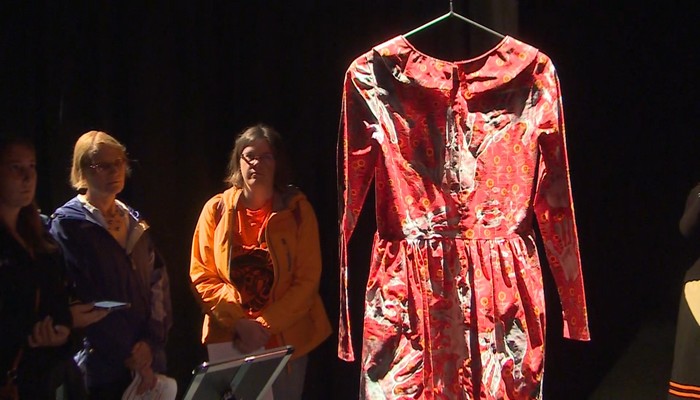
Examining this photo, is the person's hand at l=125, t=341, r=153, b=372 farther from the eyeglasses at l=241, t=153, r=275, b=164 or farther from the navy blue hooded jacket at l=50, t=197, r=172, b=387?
the eyeglasses at l=241, t=153, r=275, b=164

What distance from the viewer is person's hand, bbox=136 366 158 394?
9.28ft

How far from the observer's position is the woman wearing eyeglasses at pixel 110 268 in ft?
9.03

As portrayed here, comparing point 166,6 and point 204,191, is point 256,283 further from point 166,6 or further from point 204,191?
point 166,6

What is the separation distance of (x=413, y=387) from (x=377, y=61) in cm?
94

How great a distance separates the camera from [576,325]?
277 centimetres

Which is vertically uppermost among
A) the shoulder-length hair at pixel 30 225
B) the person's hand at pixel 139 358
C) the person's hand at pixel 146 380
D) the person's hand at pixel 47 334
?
the shoulder-length hair at pixel 30 225

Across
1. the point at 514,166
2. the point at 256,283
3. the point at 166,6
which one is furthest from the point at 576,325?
the point at 166,6

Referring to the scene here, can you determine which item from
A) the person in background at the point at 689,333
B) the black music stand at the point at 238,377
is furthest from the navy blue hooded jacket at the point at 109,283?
the person in background at the point at 689,333

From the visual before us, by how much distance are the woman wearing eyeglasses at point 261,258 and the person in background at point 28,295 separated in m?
0.65

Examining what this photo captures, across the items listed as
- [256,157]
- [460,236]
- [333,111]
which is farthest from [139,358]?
[333,111]

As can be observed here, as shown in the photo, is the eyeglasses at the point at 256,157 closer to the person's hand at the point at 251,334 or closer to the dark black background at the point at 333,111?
the dark black background at the point at 333,111

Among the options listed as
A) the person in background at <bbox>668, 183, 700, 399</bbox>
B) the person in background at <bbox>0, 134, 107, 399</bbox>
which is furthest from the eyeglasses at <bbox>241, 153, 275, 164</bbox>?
the person in background at <bbox>668, 183, 700, 399</bbox>

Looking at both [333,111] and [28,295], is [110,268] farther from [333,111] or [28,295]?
[333,111]

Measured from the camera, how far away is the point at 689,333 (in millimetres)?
2893
